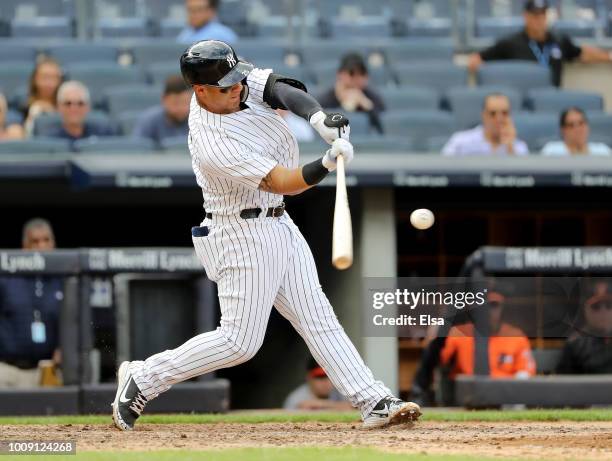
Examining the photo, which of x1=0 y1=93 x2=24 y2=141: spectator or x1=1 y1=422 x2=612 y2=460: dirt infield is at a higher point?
Result: x1=0 y1=93 x2=24 y2=141: spectator

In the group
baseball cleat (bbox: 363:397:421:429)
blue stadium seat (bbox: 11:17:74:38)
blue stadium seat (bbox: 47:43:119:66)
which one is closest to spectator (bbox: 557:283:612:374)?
baseball cleat (bbox: 363:397:421:429)

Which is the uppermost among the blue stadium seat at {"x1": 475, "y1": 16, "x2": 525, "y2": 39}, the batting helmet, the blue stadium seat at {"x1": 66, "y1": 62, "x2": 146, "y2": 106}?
the blue stadium seat at {"x1": 475, "y1": 16, "x2": 525, "y2": 39}

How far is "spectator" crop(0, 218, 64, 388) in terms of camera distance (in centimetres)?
714

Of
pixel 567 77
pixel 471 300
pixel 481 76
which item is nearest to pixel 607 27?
pixel 567 77

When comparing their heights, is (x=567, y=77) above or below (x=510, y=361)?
above

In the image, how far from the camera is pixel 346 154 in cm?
483

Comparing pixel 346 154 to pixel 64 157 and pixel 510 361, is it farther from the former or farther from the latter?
pixel 64 157

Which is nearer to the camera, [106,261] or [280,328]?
[106,261]

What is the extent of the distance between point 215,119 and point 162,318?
7.53 ft

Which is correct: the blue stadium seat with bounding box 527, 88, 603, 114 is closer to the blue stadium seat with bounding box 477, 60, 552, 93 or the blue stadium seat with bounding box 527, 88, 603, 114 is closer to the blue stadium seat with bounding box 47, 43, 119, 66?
the blue stadium seat with bounding box 477, 60, 552, 93

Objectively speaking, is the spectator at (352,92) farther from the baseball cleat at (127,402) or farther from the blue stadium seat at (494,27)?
the baseball cleat at (127,402)

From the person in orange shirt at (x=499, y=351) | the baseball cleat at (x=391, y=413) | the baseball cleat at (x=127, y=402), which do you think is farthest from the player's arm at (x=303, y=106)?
the person in orange shirt at (x=499, y=351)

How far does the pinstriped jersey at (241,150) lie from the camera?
5043 mm

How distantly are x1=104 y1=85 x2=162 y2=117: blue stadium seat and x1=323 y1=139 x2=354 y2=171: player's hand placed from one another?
501cm
